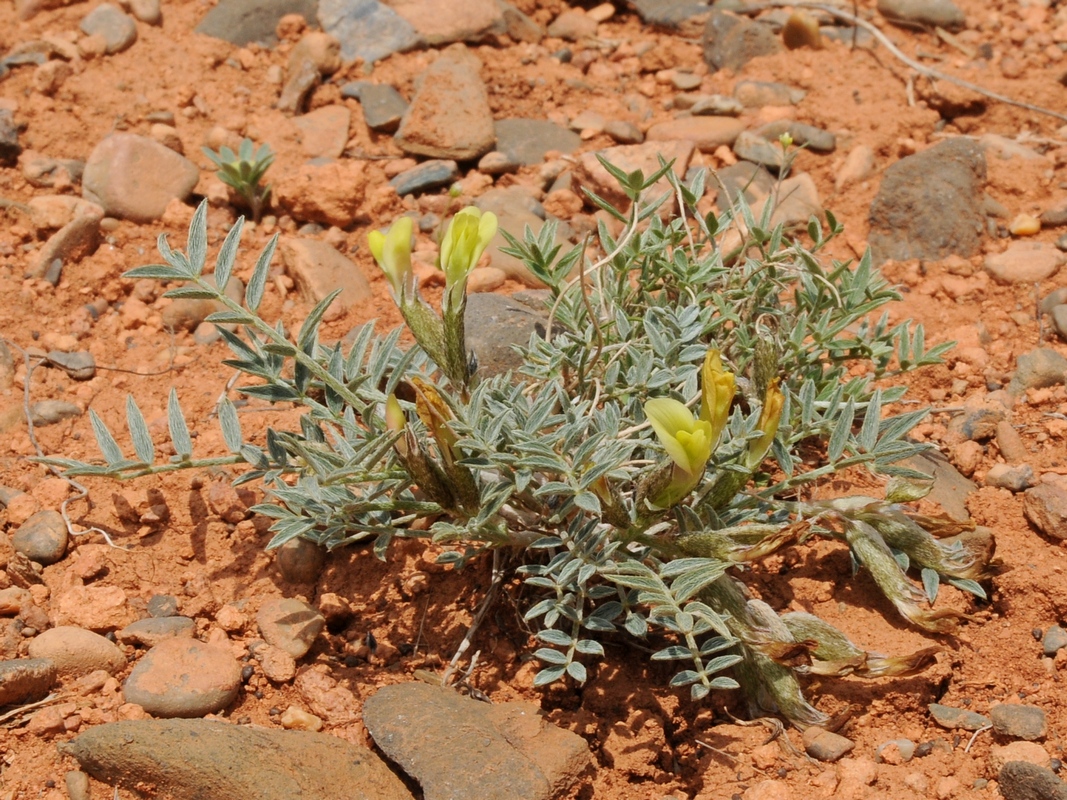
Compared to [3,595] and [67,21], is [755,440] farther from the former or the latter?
[67,21]

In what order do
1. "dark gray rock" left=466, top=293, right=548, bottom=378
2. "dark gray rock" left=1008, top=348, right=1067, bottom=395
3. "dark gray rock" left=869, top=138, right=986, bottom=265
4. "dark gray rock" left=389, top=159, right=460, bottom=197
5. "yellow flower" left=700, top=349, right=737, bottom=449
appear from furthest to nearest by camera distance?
"dark gray rock" left=389, top=159, right=460, bottom=197 → "dark gray rock" left=869, top=138, right=986, bottom=265 → "dark gray rock" left=1008, top=348, right=1067, bottom=395 → "dark gray rock" left=466, top=293, right=548, bottom=378 → "yellow flower" left=700, top=349, right=737, bottom=449

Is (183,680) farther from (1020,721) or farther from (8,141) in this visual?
(8,141)

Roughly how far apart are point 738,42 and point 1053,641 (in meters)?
3.31

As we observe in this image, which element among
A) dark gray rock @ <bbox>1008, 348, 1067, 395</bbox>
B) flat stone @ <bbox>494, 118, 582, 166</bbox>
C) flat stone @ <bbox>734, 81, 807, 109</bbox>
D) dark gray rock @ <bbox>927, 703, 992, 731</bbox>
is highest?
flat stone @ <bbox>734, 81, 807, 109</bbox>

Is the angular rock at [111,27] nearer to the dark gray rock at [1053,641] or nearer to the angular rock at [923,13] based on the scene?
the angular rock at [923,13]

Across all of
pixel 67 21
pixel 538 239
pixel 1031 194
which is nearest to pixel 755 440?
pixel 538 239

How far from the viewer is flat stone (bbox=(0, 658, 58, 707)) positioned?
7.62 ft

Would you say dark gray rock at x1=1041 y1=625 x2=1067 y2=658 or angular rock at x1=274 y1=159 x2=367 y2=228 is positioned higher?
angular rock at x1=274 y1=159 x2=367 y2=228

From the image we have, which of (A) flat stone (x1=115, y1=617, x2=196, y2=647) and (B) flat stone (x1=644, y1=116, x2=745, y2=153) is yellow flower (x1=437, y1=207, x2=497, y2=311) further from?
(B) flat stone (x1=644, y1=116, x2=745, y2=153)

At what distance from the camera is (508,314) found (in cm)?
321

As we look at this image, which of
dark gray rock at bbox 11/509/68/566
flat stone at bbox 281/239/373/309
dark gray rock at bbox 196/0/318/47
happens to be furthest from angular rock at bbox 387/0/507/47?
dark gray rock at bbox 11/509/68/566

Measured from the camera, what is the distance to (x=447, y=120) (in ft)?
14.1

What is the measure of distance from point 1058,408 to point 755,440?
4.53 ft

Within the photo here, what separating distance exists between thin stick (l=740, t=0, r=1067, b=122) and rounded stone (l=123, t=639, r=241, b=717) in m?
3.84
